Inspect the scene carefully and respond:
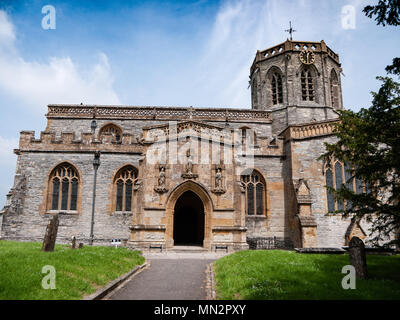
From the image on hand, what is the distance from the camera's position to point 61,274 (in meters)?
7.32

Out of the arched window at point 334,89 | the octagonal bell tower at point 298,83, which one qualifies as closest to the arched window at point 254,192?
the octagonal bell tower at point 298,83

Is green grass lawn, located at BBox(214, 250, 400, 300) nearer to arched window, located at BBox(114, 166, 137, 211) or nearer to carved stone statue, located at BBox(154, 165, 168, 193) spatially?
carved stone statue, located at BBox(154, 165, 168, 193)

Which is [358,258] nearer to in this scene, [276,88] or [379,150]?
[379,150]

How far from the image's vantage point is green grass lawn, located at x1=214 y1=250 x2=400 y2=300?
6.50 metres

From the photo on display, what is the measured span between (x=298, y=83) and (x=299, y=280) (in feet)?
75.3

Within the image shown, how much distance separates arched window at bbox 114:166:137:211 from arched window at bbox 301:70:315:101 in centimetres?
1668

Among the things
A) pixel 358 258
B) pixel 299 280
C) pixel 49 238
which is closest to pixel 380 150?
pixel 358 258

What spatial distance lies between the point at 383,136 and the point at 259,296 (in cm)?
603

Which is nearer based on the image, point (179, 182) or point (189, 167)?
point (179, 182)

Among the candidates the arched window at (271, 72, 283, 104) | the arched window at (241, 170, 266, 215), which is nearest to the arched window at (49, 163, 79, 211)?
the arched window at (241, 170, 266, 215)

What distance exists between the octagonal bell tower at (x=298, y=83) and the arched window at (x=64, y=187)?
16389 millimetres

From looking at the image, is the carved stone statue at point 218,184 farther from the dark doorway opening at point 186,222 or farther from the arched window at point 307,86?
the arched window at point 307,86

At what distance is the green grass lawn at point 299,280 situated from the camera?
6.50 m

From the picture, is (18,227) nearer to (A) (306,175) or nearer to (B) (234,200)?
(B) (234,200)
